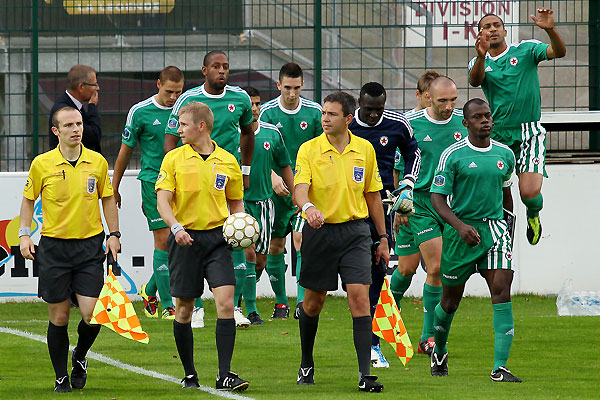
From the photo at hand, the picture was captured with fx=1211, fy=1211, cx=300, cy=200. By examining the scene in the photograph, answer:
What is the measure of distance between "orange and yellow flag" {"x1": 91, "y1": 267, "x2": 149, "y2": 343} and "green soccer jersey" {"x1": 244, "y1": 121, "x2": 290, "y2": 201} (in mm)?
3639

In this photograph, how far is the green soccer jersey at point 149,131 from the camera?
37.3 feet

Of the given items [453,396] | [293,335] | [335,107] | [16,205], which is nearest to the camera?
Result: [453,396]

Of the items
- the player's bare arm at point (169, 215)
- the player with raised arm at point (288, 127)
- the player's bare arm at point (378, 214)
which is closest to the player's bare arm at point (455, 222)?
the player's bare arm at point (378, 214)

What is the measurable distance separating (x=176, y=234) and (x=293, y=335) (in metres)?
3.32

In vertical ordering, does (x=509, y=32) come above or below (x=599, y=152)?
above

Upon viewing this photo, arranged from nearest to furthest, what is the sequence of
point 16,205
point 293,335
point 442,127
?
point 442,127, point 293,335, point 16,205

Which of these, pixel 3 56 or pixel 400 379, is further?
pixel 3 56

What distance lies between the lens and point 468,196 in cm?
811

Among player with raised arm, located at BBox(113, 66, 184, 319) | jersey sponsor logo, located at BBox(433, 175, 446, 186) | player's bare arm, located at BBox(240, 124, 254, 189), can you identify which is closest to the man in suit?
player with raised arm, located at BBox(113, 66, 184, 319)

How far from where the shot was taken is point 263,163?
1181 centimetres

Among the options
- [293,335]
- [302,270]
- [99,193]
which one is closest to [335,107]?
[302,270]

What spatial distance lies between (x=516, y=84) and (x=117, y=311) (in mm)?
3927

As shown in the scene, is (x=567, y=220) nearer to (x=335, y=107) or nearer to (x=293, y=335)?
(x=293, y=335)

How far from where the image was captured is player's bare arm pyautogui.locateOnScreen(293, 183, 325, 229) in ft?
24.5
